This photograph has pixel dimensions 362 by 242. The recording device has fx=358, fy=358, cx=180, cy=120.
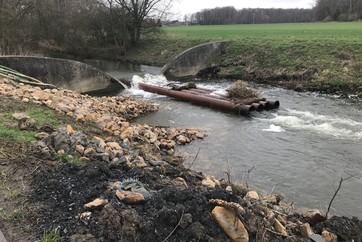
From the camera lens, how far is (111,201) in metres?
4.72

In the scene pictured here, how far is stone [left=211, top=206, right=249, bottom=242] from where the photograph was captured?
174 inches

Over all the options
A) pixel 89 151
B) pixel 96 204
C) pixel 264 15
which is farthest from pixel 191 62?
pixel 264 15

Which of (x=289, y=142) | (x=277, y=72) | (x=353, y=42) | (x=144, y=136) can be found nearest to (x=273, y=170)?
(x=289, y=142)

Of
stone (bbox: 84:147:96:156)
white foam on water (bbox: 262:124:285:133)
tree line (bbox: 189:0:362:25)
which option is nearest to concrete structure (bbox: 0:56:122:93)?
white foam on water (bbox: 262:124:285:133)

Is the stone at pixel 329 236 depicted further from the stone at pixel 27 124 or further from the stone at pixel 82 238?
the stone at pixel 27 124

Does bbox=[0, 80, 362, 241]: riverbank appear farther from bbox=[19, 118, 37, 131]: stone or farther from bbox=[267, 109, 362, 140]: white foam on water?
bbox=[267, 109, 362, 140]: white foam on water

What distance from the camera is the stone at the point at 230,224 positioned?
441 centimetres

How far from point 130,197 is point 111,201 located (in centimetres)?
25

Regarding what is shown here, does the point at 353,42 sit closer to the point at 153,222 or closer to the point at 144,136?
the point at 144,136

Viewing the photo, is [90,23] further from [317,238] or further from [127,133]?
[317,238]

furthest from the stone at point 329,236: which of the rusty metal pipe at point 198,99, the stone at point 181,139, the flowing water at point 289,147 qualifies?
the rusty metal pipe at point 198,99

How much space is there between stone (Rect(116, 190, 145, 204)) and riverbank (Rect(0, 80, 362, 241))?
0.01 m

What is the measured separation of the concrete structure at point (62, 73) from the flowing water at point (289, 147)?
5.77 metres

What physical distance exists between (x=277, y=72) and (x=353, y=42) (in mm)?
5066
